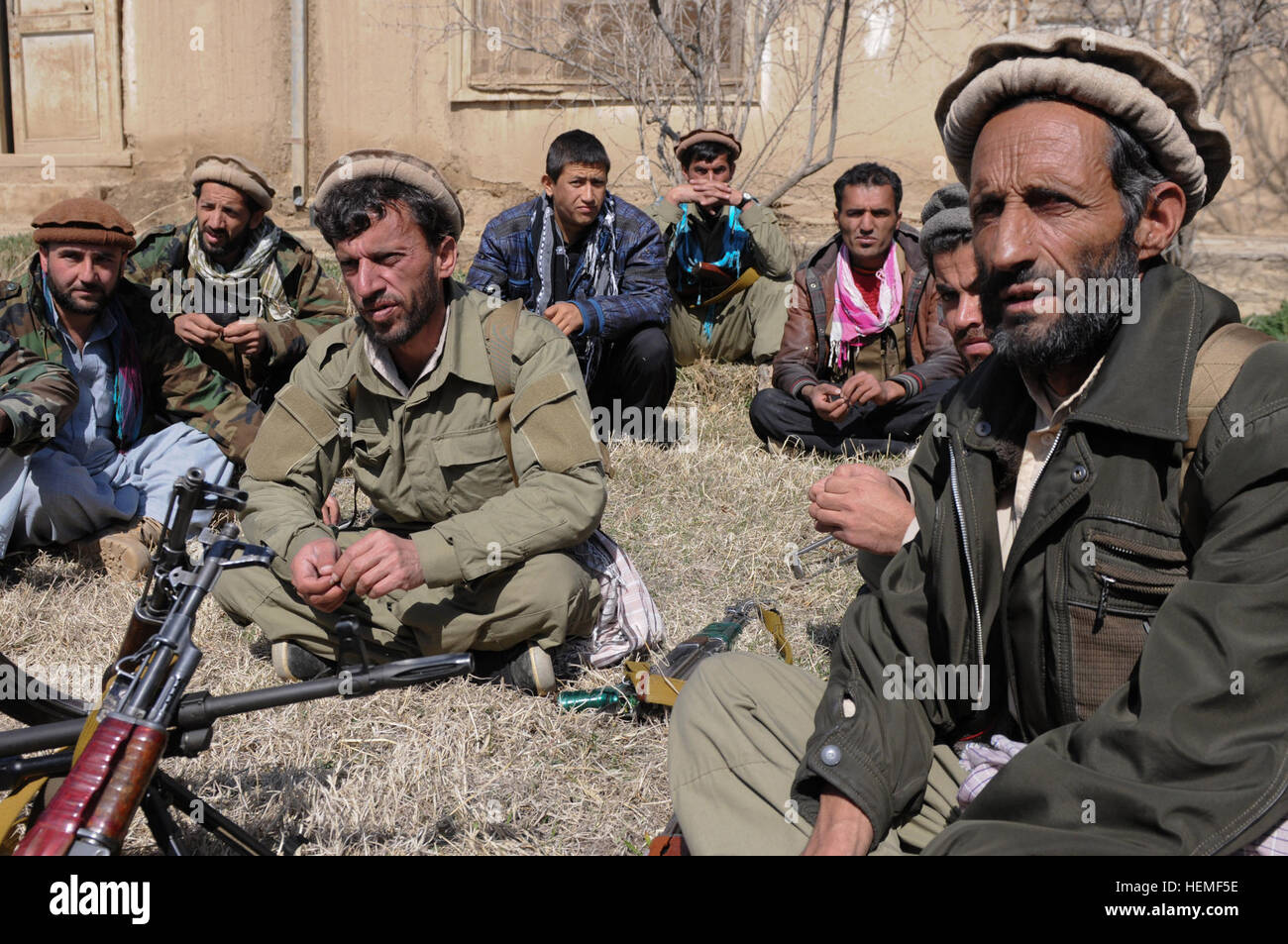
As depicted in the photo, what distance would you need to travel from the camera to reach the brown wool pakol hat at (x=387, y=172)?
3.52m

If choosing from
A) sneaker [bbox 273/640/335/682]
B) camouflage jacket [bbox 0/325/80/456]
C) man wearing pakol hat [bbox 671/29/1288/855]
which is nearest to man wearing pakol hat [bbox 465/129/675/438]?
camouflage jacket [bbox 0/325/80/456]

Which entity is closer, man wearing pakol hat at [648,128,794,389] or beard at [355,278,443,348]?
beard at [355,278,443,348]

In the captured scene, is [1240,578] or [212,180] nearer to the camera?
[1240,578]

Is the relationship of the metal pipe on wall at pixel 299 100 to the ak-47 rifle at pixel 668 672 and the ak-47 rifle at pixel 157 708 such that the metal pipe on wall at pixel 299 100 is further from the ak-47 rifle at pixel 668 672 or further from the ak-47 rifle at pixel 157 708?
the ak-47 rifle at pixel 157 708

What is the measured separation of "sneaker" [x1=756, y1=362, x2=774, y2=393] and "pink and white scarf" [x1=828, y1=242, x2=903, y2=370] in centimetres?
46

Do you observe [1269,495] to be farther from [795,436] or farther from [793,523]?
[795,436]

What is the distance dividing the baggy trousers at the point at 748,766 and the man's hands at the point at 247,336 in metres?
3.84

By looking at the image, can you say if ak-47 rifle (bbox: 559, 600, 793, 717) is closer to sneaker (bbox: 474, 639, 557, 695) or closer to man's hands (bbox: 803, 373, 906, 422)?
sneaker (bbox: 474, 639, 557, 695)

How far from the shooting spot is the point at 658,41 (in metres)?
8.70

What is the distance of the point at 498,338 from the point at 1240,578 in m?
2.40

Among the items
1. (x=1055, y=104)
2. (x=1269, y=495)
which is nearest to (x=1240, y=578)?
(x=1269, y=495)

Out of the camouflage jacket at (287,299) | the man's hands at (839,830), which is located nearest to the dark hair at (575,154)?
the camouflage jacket at (287,299)

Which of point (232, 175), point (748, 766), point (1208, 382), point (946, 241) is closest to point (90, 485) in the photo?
point (232, 175)

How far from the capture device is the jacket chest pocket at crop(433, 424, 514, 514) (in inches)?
143
